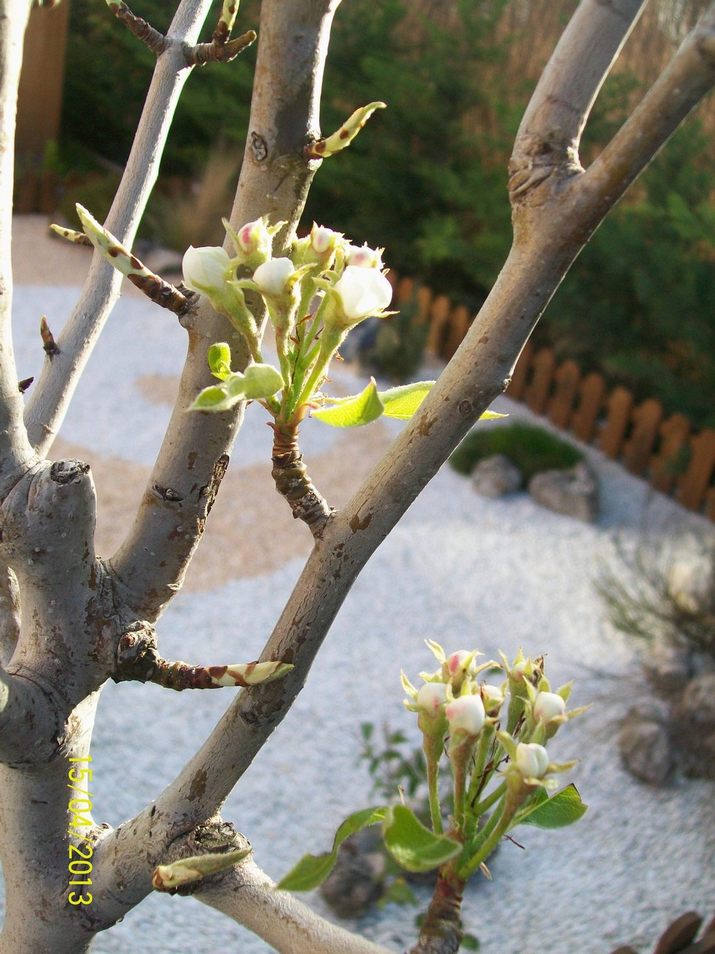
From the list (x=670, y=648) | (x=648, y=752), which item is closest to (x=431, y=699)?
(x=648, y=752)

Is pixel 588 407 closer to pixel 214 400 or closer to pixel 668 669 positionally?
pixel 668 669

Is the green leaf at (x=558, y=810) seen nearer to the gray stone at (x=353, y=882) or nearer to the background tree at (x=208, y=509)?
→ the background tree at (x=208, y=509)

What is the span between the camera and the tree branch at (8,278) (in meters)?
0.71

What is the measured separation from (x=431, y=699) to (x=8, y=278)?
1.47ft

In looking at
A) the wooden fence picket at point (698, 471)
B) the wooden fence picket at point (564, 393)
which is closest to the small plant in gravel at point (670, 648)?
the wooden fence picket at point (698, 471)

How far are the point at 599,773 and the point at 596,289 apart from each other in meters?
3.10

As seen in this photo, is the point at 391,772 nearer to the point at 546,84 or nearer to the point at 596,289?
the point at 546,84

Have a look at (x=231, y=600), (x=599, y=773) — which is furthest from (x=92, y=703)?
(x=231, y=600)

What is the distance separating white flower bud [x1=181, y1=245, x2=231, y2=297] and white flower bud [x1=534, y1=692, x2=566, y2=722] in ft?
1.12

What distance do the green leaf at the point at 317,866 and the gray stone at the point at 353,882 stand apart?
1795 millimetres

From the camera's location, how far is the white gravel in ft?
7.92

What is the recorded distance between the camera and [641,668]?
3.47 m

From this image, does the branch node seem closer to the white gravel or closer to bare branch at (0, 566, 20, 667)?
bare branch at (0, 566, 20, 667)
